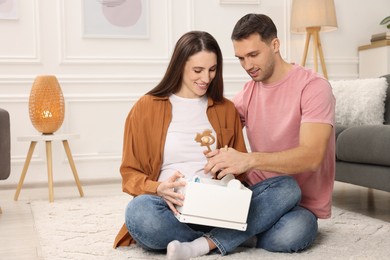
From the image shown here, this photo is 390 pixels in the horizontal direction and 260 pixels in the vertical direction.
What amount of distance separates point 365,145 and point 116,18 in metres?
2.29

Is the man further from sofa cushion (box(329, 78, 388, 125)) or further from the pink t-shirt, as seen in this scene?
sofa cushion (box(329, 78, 388, 125))

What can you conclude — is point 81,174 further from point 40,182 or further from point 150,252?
point 150,252

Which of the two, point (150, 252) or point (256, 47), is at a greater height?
point (256, 47)

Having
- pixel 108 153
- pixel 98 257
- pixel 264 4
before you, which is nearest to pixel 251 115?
pixel 98 257

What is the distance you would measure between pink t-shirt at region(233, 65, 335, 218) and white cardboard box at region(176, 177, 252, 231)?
1.25 feet

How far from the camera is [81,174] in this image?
4219mm

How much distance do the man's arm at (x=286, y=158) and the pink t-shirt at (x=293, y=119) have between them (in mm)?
73

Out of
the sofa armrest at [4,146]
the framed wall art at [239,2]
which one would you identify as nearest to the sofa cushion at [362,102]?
the framed wall art at [239,2]

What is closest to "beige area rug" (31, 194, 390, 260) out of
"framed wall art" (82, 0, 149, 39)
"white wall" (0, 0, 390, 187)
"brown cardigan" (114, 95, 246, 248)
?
"brown cardigan" (114, 95, 246, 248)

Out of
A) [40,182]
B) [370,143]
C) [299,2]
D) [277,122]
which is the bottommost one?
[40,182]

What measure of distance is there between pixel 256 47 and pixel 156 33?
2481 mm

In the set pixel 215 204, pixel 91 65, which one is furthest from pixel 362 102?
pixel 91 65

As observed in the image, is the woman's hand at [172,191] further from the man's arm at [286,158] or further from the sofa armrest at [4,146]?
the sofa armrest at [4,146]

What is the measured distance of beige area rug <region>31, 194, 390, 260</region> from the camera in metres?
1.93
